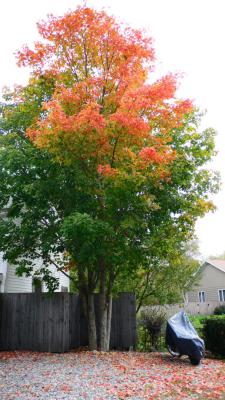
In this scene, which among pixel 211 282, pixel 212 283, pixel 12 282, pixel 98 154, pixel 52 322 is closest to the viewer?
pixel 98 154

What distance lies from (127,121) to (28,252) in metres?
5.15

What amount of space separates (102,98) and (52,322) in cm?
713

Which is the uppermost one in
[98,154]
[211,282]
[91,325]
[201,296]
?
[98,154]

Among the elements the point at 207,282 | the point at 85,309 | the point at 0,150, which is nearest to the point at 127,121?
the point at 0,150

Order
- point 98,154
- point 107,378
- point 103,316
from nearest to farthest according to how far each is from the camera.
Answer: point 107,378, point 98,154, point 103,316

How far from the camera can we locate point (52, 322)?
484 inches

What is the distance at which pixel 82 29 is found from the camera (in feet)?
36.5

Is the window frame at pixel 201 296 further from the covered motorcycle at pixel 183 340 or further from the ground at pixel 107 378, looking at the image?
the ground at pixel 107 378

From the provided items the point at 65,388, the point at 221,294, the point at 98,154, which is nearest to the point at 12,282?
the point at 98,154

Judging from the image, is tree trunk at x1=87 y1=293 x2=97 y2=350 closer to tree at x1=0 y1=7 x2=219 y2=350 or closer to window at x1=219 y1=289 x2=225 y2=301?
tree at x1=0 y1=7 x2=219 y2=350

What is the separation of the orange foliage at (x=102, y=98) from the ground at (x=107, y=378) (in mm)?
4723

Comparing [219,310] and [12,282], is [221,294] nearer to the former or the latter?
[219,310]

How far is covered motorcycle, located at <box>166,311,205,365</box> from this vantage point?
32.5ft

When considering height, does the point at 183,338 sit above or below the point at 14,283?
below
